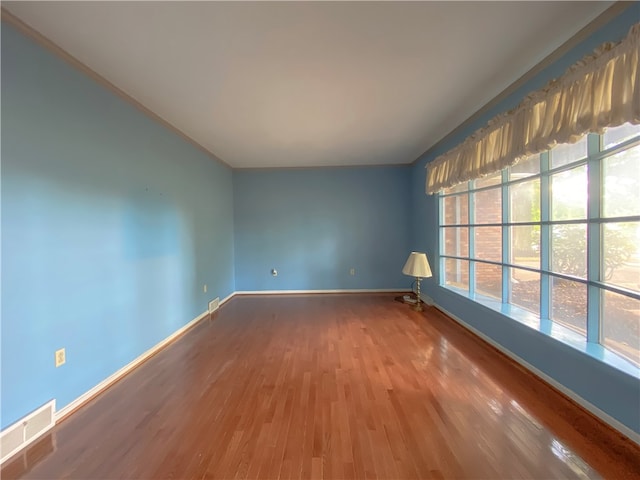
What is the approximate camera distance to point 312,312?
393cm

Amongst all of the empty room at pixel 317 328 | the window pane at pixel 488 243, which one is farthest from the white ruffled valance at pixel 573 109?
the window pane at pixel 488 243

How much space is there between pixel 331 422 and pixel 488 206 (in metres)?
2.73

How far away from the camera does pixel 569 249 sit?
6.49 feet

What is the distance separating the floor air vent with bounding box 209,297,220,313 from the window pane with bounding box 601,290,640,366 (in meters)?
4.18

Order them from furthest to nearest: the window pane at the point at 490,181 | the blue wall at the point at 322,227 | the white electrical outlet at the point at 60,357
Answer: the blue wall at the point at 322,227 < the window pane at the point at 490,181 < the white electrical outlet at the point at 60,357

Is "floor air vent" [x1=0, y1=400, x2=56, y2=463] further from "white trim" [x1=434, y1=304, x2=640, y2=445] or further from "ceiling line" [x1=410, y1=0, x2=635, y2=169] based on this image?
"ceiling line" [x1=410, y1=0, x2=635, y2=169]

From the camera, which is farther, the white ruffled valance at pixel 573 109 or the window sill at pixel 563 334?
the window sill at pixel 563 334

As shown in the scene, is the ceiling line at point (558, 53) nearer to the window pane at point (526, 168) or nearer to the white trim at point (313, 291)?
the window pane at point (526, 168)

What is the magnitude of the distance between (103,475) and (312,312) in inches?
110

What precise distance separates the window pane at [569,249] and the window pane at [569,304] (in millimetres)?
98

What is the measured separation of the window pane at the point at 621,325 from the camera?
1538mm

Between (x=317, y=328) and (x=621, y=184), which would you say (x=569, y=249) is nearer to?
(x=621, y=184)

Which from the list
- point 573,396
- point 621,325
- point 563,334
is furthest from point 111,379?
point 621,325

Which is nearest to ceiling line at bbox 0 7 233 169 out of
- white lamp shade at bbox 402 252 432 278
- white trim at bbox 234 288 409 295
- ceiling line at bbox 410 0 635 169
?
white trim at bbox 234 288 409 295
